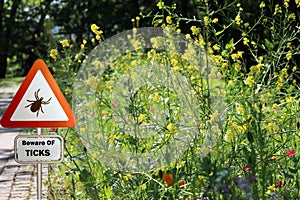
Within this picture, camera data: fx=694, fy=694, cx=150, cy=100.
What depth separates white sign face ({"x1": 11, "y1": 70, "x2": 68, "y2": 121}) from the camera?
401 centimetres

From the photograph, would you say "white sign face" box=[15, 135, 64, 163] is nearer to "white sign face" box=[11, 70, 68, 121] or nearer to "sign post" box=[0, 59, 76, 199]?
"sign post" box=[0, 59, 76, 199]

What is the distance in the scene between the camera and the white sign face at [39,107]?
4.01 m

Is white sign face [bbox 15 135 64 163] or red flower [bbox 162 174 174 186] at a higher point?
white sign face [bbox 15 135 64 163]

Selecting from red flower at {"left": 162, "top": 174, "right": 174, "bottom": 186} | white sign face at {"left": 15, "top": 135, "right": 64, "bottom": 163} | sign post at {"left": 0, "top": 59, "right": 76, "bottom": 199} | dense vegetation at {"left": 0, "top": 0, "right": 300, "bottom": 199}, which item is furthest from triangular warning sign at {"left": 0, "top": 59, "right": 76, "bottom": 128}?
red flower at {"left": 162, "top": 174, "right": 174, "bottom": 186}

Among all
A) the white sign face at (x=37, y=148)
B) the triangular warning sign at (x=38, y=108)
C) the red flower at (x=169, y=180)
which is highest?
the triangular warning sign at (x=38, y=108)

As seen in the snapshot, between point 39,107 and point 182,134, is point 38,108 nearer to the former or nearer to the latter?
point 39,107

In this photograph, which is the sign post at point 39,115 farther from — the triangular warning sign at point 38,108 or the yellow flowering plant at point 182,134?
the yellow flowering plant at point 182,134

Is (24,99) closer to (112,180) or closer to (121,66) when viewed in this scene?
(112,180)

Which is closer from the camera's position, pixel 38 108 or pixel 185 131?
pixel 38 108

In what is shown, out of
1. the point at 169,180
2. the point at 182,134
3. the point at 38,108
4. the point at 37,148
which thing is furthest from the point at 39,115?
the point at 182,134

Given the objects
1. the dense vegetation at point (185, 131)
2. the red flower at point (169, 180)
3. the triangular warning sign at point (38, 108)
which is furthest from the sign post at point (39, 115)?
the red flower at point (169, 180)

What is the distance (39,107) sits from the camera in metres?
4.01

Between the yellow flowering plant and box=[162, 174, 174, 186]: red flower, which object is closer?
box=[162, 174, 174, 186]: red flower

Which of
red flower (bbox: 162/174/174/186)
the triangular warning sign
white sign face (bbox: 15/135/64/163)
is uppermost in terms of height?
the triangular warning sign
